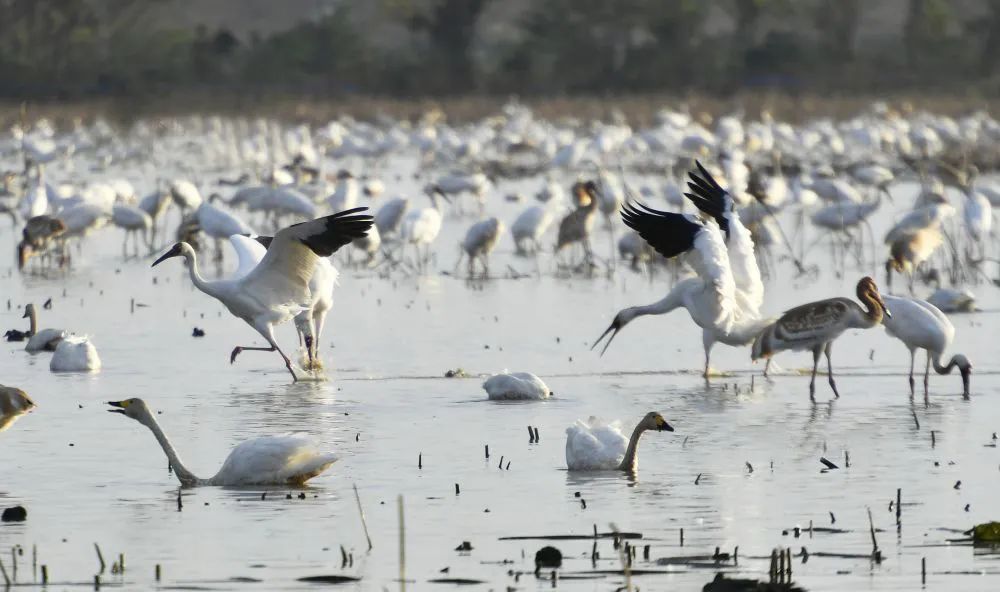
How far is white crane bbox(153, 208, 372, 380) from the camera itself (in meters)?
11.2

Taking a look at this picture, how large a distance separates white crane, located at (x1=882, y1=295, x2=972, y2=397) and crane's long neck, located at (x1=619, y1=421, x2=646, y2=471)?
2.88 metres

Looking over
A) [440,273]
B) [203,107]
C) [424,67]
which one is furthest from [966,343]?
[424,67]

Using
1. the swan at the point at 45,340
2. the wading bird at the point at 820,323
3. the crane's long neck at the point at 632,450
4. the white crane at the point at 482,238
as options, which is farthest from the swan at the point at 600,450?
the white crane at the point at 482,238

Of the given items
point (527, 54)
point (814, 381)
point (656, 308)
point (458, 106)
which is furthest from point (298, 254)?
point (527, 54)

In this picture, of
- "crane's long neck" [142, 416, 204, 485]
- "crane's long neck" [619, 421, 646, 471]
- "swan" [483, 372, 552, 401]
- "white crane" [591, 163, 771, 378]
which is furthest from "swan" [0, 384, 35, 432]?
"white crane" [591, 163, 771, 378]

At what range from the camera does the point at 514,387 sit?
1084 centimetres

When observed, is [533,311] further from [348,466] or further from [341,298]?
[348,466]

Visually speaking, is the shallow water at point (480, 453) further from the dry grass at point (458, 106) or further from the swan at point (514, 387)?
the dry grass at point (458, 106)

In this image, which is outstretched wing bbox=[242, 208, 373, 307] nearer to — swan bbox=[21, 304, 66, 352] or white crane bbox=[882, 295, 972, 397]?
swan bbox=[21, 304, 66, 352]

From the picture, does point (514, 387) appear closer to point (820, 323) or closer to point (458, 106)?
point (820, 323)

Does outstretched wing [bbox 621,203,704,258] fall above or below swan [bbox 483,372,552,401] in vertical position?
above

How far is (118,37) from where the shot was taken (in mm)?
72188

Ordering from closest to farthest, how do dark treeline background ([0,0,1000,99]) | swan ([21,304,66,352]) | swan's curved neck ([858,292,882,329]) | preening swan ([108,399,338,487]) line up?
1. preening swan ([108,399,338,487])
2. swan's curved neck ([858,292,882,329])
3. swan ([21,304,66,352])
4. dark treeline background ([0,0,1000,99])

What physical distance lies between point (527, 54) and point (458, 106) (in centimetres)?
1556
